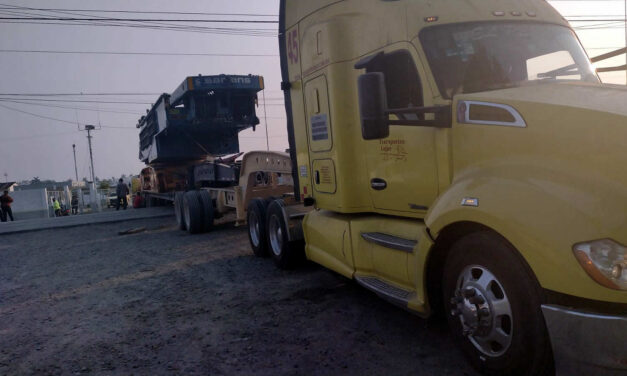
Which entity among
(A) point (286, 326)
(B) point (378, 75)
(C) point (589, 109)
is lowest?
(A) point (286, 326)

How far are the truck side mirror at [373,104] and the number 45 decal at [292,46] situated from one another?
8.12ft

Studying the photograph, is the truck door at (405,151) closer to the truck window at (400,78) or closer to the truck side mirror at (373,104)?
the truck window at (400,78)

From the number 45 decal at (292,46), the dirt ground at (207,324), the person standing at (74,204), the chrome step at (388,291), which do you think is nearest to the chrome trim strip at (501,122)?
the chrome step at (388,291)

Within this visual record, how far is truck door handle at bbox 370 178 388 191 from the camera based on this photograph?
4164 mm

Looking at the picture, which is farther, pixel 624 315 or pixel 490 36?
pixel 490 36

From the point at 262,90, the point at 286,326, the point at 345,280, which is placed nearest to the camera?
the point at 286,326

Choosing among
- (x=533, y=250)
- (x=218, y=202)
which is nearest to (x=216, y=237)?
(x=218, y=202)

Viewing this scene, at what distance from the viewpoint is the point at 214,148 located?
47.3 feet

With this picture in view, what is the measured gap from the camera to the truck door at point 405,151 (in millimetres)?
3605

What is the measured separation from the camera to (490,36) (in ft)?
12.0

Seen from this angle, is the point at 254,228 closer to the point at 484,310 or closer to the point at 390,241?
the point at 390,241

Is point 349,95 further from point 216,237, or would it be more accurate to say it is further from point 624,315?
point 216,237

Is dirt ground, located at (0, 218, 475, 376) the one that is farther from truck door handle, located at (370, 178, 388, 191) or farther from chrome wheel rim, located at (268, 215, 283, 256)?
truck door handle, located at (370, 178, 388, 191)

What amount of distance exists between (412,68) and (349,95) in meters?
0.98
